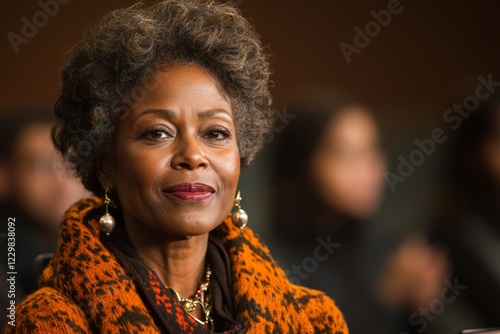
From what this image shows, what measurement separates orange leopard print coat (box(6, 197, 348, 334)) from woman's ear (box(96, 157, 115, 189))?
0.06 meters

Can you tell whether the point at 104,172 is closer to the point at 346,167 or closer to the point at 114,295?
the point at 114,295

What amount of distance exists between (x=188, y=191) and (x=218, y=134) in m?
0.15

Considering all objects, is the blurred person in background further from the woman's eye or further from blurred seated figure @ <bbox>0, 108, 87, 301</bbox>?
the woman's eye

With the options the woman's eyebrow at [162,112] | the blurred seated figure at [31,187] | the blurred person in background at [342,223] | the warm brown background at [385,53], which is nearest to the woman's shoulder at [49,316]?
the woman's eyebrow at [162,112]

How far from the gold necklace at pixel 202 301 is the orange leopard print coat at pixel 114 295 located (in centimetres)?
6

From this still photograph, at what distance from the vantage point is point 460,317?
2.75m

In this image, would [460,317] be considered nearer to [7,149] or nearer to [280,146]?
[280,146]

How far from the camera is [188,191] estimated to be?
1.62 metres

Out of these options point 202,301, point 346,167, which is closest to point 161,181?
point 202,301

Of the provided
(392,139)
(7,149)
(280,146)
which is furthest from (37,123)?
(392,139)

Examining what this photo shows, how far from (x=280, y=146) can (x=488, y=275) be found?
2.82 ft

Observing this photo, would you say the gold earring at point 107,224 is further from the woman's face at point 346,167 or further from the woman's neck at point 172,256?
the woman's face at point 346,167

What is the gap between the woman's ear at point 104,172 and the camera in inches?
68.2

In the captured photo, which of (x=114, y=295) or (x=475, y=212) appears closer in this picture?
(x=114, y=295)
